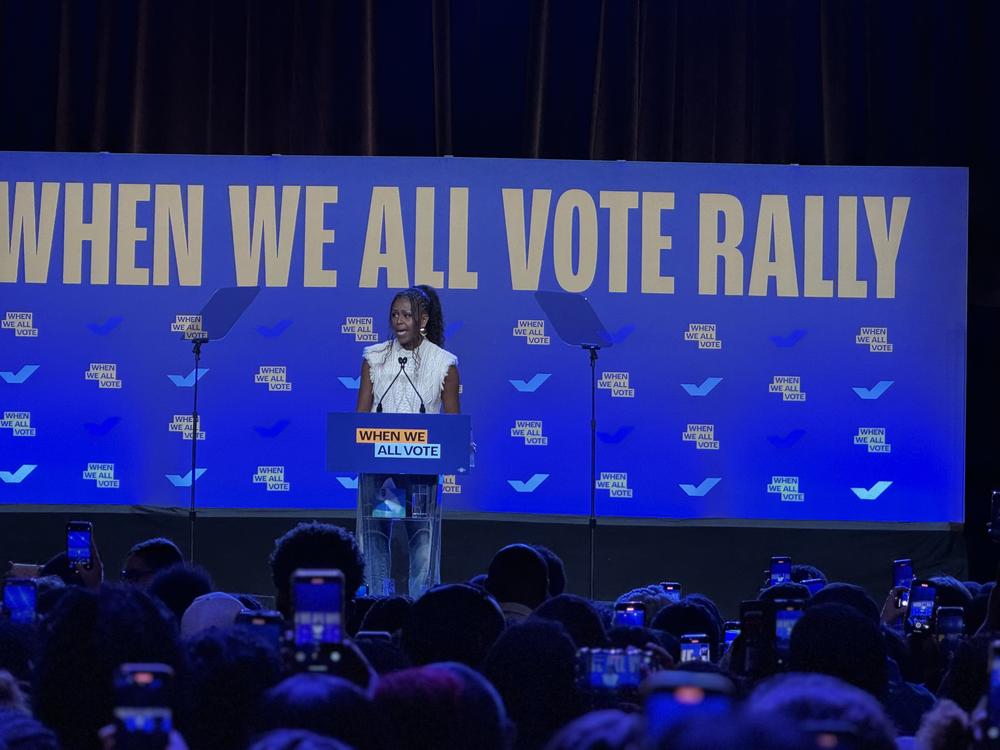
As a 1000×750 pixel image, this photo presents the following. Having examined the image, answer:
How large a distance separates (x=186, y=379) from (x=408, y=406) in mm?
2687

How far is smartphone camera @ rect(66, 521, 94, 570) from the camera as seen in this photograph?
5.10 meters

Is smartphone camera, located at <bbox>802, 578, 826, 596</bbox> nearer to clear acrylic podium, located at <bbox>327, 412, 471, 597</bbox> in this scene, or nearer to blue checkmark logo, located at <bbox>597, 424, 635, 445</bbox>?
clear acrylic podium, located at <bbox>327, 412, 471, 597</bbox>

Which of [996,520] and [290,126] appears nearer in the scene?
Result: [996,520]

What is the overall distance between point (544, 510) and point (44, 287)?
339 cm

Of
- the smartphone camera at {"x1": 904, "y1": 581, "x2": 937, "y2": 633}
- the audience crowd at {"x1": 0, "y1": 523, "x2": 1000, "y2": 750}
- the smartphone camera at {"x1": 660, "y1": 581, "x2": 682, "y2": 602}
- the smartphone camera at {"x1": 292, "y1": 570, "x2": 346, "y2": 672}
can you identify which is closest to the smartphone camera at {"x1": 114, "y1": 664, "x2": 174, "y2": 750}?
the audience crowd at {"x1": 0, "y1": 523, "x2": 1000, "y2": 750}

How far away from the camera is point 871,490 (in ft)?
28.8

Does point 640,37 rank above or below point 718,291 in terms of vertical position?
above

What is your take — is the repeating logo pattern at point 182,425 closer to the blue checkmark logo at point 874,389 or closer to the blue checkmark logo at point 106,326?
the blue checkmark logo at point 106,326

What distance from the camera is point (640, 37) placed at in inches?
364

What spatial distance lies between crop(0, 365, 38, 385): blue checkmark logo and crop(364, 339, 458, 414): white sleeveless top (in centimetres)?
309

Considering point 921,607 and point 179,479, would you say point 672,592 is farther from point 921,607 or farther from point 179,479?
point 179,479

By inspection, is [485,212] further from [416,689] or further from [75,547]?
[416,689]

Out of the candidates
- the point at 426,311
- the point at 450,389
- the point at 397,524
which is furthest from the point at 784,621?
the point at 426,311

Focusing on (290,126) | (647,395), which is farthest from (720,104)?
(290,126)
